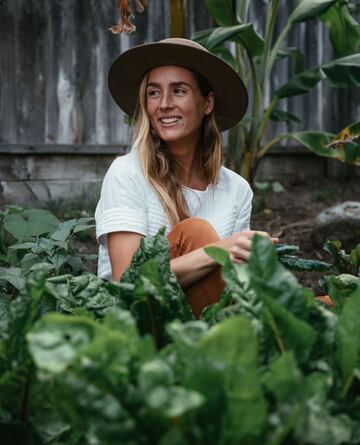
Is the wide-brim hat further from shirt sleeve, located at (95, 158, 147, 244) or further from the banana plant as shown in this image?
the banana plant

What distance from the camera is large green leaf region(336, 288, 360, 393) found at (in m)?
1.24

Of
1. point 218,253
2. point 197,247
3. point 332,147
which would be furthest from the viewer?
point 332,147

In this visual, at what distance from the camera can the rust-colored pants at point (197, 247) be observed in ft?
8.16

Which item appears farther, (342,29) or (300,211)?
(300,211)

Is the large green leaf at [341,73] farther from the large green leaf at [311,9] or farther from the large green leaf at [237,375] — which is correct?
the large green leaf at [237,375]

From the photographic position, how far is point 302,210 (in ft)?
Answer: 22.0

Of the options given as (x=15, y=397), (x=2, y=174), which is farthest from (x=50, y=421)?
(x=2, y=174)

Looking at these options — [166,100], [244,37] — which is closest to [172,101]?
[166,100]

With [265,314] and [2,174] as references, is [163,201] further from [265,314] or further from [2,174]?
[2,174]

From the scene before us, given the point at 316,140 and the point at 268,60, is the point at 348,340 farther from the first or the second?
the point at 268,60

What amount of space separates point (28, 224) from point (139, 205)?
93 centimetres

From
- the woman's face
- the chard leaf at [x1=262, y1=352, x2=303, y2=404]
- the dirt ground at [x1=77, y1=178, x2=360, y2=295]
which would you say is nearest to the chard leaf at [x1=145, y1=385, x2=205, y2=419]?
the chard leaf at [x1=262, y1=352, x2=303, y2=404]

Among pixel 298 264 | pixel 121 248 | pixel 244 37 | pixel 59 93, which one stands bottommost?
pixel 121 248

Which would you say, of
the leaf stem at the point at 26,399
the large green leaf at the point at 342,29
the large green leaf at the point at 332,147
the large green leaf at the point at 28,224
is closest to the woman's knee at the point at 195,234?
the large green leaf at the point at 28,224
